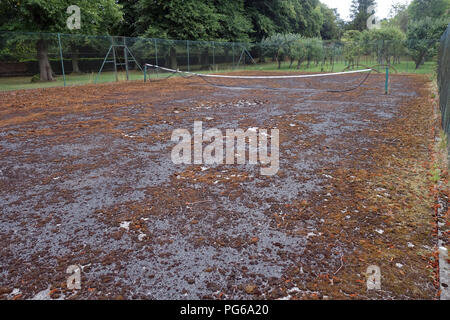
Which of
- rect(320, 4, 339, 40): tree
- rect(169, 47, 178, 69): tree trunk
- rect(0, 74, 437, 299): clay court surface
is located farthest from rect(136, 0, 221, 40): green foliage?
rect(320, 4, 339, 40): tree

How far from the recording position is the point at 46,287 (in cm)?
216

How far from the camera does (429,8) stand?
40.7m

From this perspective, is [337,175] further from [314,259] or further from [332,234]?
[314,259]

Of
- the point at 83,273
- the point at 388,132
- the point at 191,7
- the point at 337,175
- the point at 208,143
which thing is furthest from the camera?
the point at 191,7

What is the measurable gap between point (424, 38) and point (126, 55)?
23.6 meters

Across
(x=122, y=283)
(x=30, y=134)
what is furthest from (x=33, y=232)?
(x=30, y=134)

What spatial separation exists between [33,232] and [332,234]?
8.85 feet

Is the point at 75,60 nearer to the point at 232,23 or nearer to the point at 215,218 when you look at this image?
the point at 232,23


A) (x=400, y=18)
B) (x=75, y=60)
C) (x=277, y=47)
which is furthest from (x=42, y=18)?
(x=400, y=18)

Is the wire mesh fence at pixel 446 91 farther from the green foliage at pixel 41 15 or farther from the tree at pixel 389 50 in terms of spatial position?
the tree at pixel 389 50

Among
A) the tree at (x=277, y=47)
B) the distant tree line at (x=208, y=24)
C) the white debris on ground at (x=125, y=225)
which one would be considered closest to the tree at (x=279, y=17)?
the distant tree line at (x=208, y=24)

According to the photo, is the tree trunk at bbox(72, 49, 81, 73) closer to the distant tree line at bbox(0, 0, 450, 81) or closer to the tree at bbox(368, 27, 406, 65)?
the distant tree line at bbox(0, 0, 450, 81)

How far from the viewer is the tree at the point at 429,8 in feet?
130

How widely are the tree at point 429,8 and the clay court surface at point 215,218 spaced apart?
146 feet
